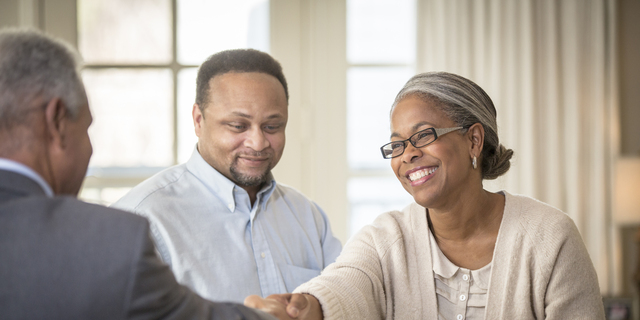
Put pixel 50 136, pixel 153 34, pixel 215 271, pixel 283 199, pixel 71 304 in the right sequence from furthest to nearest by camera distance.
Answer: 1. pixel 153 34
2. pixel 283 199
3. pixel 215 271
4. pixel 50 136
5. pixel 71 304

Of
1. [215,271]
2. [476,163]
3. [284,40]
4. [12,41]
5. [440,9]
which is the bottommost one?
[215,271]

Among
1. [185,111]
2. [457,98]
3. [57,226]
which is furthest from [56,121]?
[185,111]

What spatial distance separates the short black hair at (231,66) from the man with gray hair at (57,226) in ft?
2.98

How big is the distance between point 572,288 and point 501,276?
201 millimetres

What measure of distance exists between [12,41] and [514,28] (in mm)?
3213

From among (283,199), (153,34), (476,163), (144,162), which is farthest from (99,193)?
(476,163)

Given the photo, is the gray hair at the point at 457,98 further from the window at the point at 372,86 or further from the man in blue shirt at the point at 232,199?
the window at the point at 372,86

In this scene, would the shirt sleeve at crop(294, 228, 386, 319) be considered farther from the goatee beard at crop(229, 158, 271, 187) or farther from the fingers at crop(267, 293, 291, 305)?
the goatee beard at crop(229, 158, 271, 187)

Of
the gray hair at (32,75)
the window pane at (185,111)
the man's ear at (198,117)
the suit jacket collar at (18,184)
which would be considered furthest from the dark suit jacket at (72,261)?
the window pane at (185,111)

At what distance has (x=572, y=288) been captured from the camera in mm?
1501

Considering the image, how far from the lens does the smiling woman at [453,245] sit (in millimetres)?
1506

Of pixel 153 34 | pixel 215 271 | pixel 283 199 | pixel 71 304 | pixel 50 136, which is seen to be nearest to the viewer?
pixel 71 304

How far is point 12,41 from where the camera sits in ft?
2.86

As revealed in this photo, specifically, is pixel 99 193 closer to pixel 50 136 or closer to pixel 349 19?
pixel 349 19
